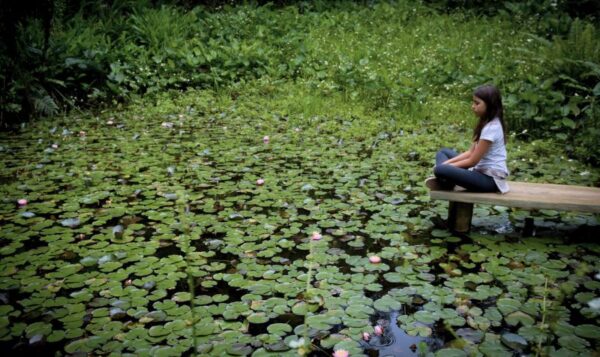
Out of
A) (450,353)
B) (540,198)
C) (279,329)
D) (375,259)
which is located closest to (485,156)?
(540,198)

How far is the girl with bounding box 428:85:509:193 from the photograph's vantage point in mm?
3305

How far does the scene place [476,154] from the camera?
334 centimetres

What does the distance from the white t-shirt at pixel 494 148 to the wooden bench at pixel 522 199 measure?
221 mm

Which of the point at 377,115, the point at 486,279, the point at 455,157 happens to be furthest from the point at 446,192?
the point at 377,115

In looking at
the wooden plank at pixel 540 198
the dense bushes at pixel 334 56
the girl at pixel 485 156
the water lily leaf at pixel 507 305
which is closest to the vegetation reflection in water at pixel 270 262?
the water lily leaf at pixel 507 305

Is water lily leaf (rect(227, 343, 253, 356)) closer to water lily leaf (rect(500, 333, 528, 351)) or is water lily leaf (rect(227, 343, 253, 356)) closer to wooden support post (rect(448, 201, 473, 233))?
water lily leaf (rect(500, 333, 528, 351))

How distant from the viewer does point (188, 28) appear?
958cm

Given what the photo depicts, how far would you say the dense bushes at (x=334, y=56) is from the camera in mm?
6141

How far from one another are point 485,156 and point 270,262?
1811mm

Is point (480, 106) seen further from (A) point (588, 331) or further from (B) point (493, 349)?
(B) point (493, 349)

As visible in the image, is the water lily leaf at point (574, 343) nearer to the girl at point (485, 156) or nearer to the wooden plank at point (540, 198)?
the wooden plank at point (540, 198)

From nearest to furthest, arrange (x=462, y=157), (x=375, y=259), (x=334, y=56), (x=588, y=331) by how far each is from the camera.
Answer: (x=588, y=331)
(x=375, y=259)
(x=462, y=157)
(x=334, y=56)

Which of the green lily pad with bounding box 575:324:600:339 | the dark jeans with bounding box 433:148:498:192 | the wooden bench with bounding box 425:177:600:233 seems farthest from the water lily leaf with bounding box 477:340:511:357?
the dark jeans with bounding box 433:148:498:192

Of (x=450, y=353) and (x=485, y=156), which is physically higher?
(x=485, y=156)
